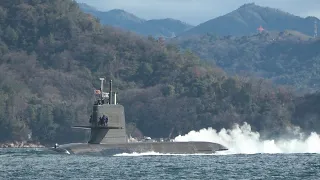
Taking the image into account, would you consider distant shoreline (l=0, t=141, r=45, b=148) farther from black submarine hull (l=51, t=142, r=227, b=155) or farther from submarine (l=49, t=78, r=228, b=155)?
submarine (l=49, t=78, r=228, b=155)

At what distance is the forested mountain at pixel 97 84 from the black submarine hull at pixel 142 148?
62.4 meters

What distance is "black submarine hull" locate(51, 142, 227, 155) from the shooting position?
66.8 meters

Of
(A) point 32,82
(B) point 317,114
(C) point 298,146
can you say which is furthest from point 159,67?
(C) point 298,146

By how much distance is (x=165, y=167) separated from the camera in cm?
5794

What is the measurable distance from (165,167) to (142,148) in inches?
446

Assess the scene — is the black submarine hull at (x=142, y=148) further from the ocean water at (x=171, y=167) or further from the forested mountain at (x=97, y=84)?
the forested mountain at (x=97, y=84)

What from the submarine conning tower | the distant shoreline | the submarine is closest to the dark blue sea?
the submarine

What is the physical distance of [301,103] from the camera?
147875 mm

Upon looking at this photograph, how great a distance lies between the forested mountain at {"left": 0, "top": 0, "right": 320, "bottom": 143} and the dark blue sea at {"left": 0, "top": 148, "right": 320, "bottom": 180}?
66.6 meters

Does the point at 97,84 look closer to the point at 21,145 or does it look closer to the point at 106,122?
the point at 21,145

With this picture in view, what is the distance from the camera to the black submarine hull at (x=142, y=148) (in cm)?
6675

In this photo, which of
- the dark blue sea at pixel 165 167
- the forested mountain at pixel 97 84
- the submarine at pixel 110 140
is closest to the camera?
the dark blue sea at pixel 165 167

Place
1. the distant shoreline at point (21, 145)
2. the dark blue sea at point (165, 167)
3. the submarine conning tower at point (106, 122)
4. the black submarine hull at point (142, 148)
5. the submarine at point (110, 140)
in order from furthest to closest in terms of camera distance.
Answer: the distant shoreline at point (21, 145) < the submarine conning tower at point (106, 122) < the submarine at point (110, 140) < the black submarine hull at point (142, 148) < the dark blue sea at point (165, 167)

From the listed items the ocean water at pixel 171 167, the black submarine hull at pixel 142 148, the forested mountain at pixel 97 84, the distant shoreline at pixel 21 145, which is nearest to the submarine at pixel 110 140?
the black submarine hull at pixel 142 148
